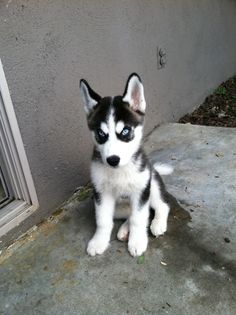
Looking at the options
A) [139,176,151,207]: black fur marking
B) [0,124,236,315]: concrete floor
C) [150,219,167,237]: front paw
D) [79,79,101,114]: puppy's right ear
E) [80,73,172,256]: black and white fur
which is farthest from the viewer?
[150,219,167,237]: front paw

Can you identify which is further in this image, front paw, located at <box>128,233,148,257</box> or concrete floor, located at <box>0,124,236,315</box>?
front paw, located at <box>128,233,148,257</box>

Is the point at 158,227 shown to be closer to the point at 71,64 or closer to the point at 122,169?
the point at 122,169

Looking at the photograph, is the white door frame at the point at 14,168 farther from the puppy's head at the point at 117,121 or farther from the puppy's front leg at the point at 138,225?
the puppy's front leg at the point at 138,225

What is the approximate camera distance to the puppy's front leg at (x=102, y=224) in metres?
2.98

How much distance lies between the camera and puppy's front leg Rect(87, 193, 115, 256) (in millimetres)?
2979

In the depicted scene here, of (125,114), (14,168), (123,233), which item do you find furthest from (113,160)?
(14,168)

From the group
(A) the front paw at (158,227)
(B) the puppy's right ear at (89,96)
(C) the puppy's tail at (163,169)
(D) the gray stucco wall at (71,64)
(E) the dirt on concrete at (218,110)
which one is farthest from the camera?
(E) the dirt on concrete at (218,110)

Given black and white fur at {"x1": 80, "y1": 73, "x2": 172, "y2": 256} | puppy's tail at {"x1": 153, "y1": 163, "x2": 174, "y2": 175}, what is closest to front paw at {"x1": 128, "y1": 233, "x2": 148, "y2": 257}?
black and white fur at {"x1": 80, "y1": 73, "x2": 172, "y2": 256}

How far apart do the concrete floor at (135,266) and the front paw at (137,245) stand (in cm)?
5

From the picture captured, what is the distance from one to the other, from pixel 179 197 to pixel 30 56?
1873 mm

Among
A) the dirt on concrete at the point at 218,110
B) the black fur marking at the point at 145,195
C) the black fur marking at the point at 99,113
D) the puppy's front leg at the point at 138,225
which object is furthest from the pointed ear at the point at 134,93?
the dirt on concrete at the point at 218,110

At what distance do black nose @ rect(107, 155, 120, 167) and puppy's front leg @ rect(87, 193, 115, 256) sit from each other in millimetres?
507

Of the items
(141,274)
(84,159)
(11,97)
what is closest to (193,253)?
(141,274)

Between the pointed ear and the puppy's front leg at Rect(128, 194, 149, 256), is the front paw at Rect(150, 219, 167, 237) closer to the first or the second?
the puppy's front leg at Rect(128, 194, 149, 256)
